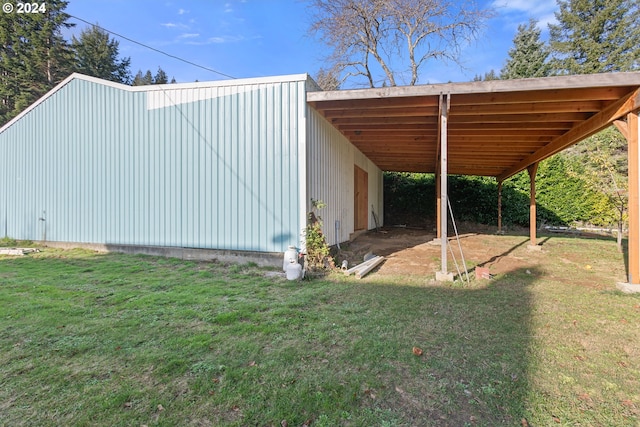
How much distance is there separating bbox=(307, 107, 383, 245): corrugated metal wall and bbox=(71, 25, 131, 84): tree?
23387 mm

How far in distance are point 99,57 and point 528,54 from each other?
3348cm

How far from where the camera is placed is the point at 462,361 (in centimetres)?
243

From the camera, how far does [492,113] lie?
18.1 feet

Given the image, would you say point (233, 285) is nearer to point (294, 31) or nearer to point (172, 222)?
point (172, 222)

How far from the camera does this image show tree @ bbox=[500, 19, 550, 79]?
2369 cm

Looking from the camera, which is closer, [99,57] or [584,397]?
[584,397]

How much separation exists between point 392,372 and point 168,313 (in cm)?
244

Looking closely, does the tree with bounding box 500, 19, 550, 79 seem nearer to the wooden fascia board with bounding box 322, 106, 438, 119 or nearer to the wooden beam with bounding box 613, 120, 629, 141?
the wooden beam with bounding box 613, 120, 629, 141

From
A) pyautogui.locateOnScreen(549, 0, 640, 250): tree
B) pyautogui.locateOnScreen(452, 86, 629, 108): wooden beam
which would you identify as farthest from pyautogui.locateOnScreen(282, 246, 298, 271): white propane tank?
A: pyautogui.locateOnScreen(549, 0, 640, 250): tree

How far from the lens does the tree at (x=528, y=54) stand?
2369 cm

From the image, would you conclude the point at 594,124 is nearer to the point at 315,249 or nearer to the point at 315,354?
the point at 315,249

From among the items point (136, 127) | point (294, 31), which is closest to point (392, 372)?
point (136, 127)

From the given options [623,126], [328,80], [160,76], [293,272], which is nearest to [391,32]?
[328,80]

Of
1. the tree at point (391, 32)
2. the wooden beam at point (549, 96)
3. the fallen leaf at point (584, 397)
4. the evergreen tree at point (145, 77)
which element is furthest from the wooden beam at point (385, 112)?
the evergreen tree at point (145, 77)
